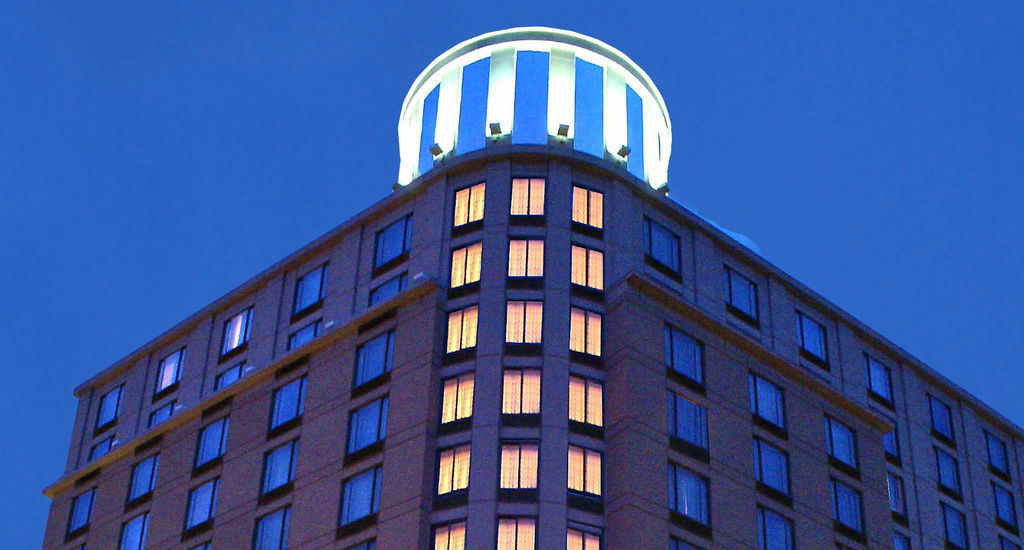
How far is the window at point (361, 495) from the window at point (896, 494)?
31815mm

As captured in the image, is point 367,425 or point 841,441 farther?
point 841,441

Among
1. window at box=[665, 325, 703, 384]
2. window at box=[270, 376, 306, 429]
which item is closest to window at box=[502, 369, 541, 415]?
window at box=[665, 325, 703, 384]

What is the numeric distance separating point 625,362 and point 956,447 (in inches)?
1283

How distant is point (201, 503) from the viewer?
85375 millimetres

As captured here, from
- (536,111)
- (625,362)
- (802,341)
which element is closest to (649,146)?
(536,111)

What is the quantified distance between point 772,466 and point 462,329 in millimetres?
17851

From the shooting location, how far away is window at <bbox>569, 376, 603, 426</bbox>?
73250 mm

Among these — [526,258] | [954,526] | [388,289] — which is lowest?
[954,526]

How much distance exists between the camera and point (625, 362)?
74.8 meters

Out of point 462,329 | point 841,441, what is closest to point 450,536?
point 462,329

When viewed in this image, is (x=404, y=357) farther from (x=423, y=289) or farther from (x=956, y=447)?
(x=956, y=447)

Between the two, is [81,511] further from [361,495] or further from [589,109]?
[589,109]

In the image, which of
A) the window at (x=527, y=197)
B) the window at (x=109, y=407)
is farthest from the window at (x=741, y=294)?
the window at (x=109, y=407)

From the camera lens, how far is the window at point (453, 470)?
71188 millimetres
